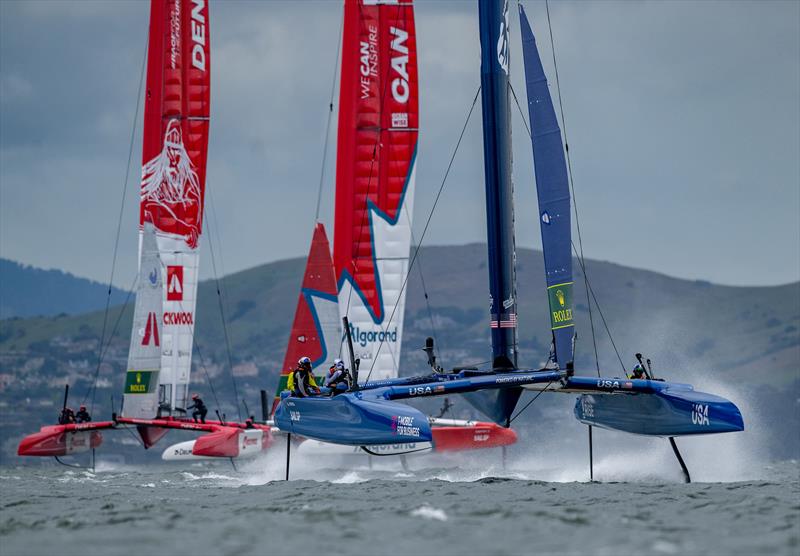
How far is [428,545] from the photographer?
345 inches

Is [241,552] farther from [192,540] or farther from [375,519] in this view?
[375,519]

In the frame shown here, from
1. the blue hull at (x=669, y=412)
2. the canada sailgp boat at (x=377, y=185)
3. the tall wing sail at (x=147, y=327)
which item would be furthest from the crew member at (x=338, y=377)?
the tall wing sail at (x=147, y=327)

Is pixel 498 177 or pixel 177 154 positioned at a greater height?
pixel 177 154

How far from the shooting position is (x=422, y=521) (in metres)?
9.85

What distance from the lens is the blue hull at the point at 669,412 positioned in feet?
48.8

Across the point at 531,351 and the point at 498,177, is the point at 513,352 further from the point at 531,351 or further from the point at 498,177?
the point at 531,351

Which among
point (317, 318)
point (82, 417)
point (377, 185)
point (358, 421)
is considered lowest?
point (358, 421)

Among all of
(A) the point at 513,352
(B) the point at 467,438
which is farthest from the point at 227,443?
(A) the point at 513,352

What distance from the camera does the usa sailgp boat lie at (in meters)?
25.9

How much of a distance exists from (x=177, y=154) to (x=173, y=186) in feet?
2.16

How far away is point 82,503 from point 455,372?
18.2ft

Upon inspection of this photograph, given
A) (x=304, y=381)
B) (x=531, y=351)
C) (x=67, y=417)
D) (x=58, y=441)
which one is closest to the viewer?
(x=304, y=381)

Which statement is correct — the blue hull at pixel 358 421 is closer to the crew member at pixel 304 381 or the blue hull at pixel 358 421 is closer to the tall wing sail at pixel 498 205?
the crew member at pixel 304 381

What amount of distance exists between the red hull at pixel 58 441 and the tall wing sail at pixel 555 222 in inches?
447
